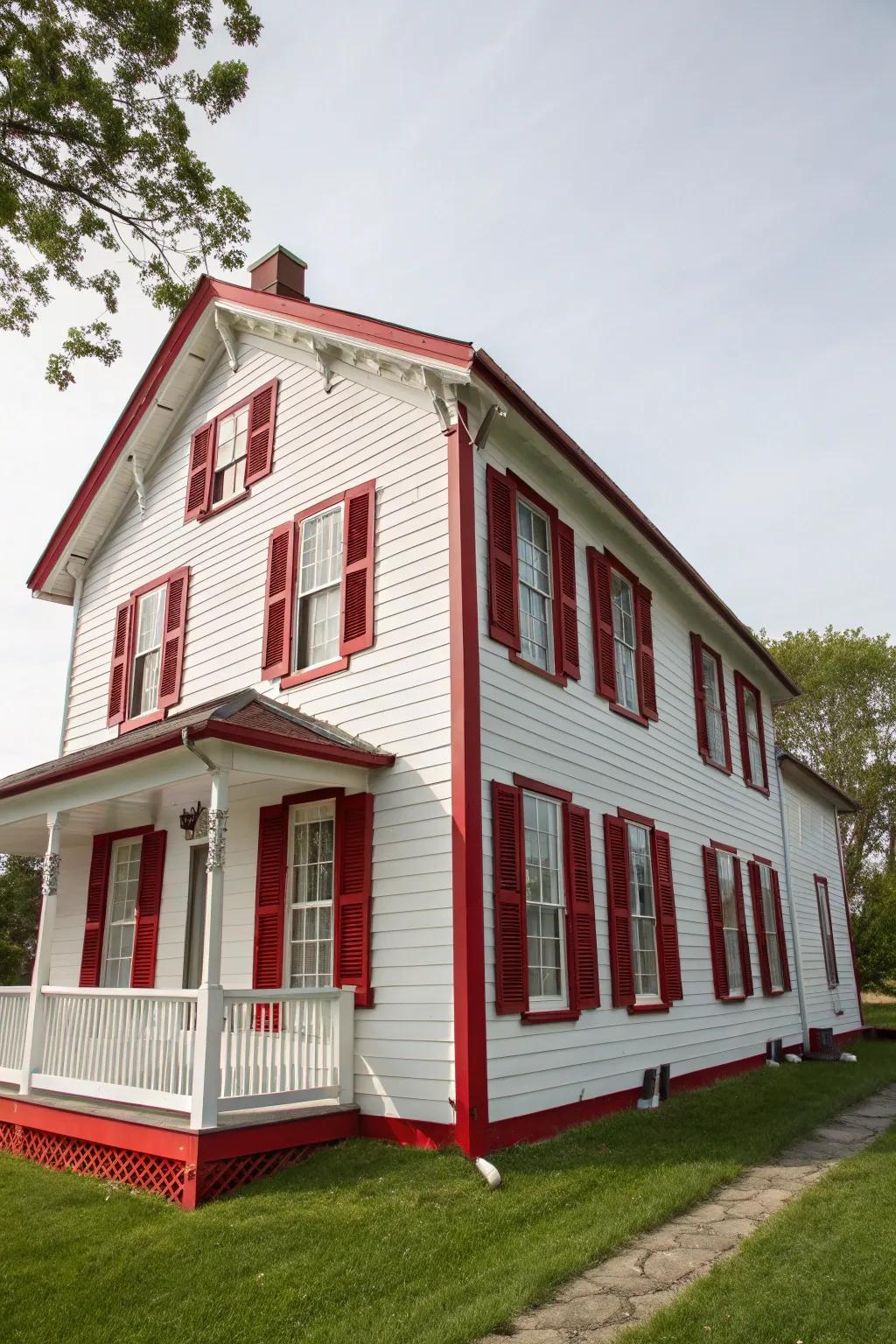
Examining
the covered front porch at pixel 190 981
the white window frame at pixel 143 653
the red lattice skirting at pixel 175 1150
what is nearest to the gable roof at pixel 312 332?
the white window frame at pixel 143 653

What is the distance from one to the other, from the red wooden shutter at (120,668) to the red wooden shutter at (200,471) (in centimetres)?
166

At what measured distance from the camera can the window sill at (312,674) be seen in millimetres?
9727

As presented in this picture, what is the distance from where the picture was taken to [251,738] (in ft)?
25.2

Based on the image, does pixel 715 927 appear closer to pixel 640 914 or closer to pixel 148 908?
pixel 640 914

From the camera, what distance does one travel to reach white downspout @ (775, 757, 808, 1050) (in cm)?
1669

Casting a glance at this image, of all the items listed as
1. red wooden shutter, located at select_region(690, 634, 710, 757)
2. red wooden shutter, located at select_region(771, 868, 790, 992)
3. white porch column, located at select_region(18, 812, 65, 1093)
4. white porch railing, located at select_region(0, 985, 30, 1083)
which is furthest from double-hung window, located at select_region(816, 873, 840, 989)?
white porch column, located at select_region(18, 812, 65, 1093)

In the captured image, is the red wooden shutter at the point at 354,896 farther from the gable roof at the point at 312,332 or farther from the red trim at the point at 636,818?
the gable roof at the point at 312,332

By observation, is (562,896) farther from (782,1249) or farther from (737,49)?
(737,49)

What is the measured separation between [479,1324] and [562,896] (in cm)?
500

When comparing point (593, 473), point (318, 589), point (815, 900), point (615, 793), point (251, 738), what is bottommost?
point (815, 900)

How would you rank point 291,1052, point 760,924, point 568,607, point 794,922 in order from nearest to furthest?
1. point 291,1052
2. point 568,607
3. point 760,924
4. point 794,922

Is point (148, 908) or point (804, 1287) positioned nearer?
point (804, 1287)

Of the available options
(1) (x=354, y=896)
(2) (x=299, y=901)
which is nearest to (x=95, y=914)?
(2) (x=299, y=901)

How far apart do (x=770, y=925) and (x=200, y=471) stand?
11.0 m
